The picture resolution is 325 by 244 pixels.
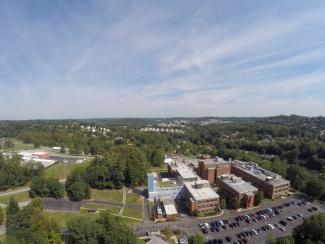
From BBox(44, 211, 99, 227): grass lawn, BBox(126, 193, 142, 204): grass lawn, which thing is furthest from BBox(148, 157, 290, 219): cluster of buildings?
BBox(44, 211, 99, 227): grass lawn

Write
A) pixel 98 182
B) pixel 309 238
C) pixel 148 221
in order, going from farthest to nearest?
pixel 98 182 → pixel 148 221 → pixel 309 238

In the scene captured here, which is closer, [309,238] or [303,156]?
[309,238]

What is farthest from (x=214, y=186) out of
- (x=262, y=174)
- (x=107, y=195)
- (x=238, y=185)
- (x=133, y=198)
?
(x=107, y=195)

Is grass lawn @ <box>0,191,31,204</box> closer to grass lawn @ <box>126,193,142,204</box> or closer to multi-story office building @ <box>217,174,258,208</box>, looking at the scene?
grass lawn @ <box>126,193,142,204</box>

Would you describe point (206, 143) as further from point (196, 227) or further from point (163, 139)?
point (196, 227)

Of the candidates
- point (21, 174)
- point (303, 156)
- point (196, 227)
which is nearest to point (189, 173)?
point (196, 227)

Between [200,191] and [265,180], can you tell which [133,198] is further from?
[265,180]

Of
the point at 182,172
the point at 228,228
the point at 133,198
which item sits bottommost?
the point at 228,228
